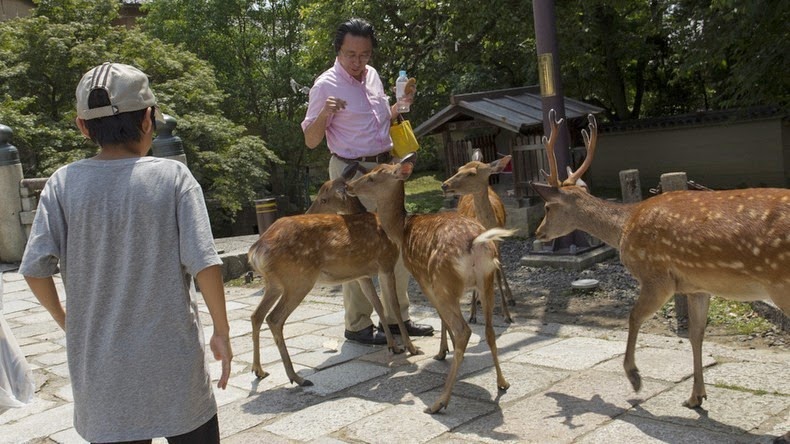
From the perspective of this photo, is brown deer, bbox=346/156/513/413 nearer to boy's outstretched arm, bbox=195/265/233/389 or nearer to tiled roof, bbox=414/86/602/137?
boy's outstretched arm, bbox=195/265/233/389

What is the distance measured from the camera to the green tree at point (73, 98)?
41.4 ft

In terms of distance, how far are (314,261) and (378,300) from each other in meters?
0.57

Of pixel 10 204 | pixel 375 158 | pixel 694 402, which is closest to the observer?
pixel 694 402

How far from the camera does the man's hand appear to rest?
4.59 m

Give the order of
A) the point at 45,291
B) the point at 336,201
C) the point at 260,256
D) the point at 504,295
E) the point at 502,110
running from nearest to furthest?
the point at 45,291 < the point at 260,256 < the point at 336,201 < the point at 504,295 < the point at 502,110

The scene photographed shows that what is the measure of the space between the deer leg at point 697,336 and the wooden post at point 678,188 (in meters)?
1.11

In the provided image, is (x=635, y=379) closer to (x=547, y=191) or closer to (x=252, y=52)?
(x=547, y=191)

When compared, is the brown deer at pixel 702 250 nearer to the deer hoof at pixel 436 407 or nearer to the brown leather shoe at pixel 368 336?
the deer hoof at pixel 436 407

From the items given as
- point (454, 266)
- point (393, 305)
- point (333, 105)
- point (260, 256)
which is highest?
point (333, 105)

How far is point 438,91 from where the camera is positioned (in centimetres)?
1364

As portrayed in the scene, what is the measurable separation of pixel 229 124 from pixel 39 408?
36.9 feet

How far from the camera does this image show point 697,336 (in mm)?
3594

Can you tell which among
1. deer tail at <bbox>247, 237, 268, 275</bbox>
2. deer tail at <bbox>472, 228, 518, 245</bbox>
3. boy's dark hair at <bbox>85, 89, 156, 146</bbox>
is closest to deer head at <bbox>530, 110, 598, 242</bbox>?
deer tail at <bbox>472, 228, 518, 245</bbox>

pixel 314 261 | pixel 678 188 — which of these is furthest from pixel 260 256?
pixel 678 188
